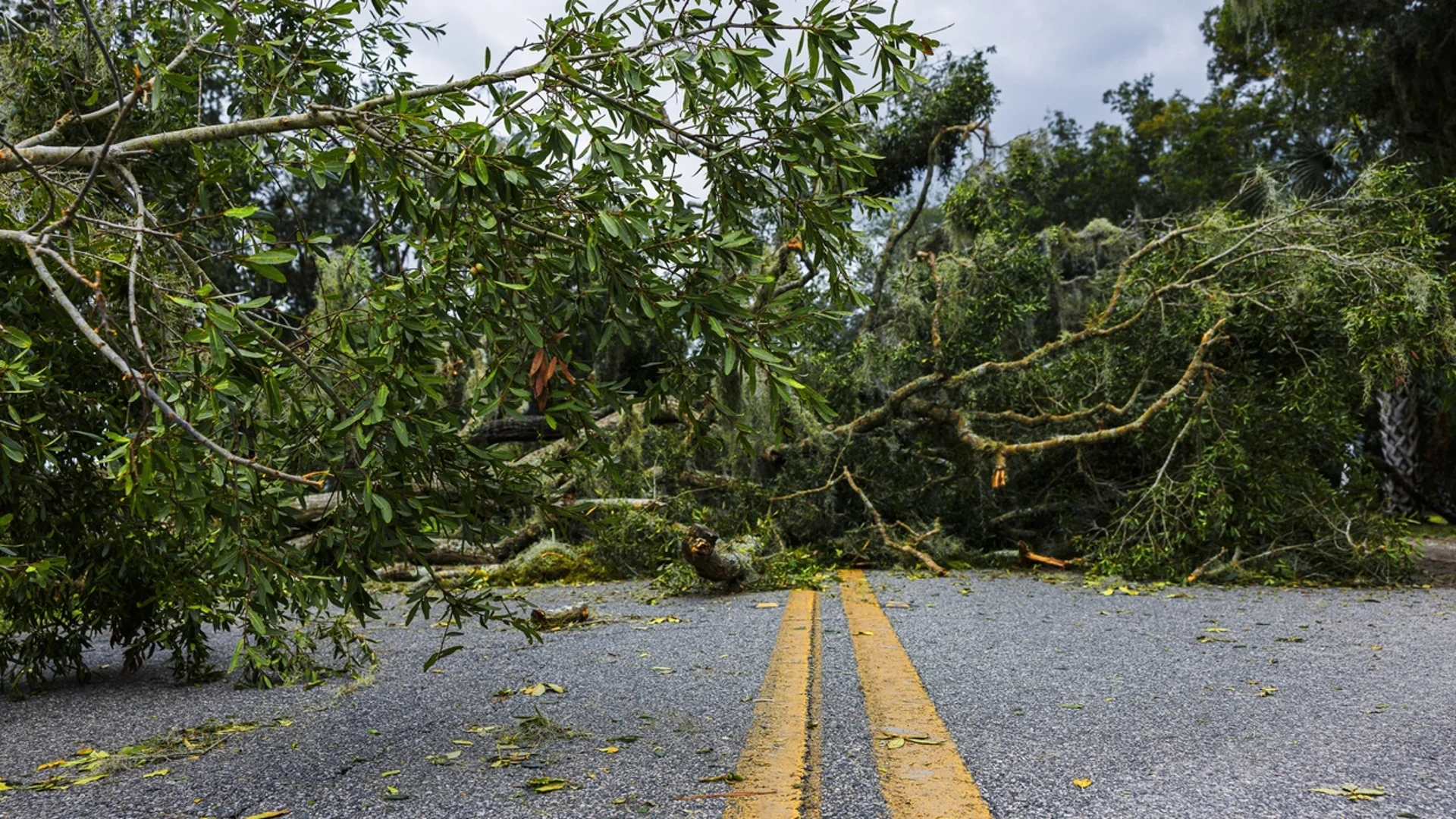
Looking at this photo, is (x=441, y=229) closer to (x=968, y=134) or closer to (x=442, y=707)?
(x=442, y=707)

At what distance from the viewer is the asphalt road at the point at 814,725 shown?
2.71 meters

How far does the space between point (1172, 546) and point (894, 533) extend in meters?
2.63

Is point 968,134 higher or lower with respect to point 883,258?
higher

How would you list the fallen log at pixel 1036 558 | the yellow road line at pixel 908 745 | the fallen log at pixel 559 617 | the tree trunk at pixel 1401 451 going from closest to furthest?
the yellow road line at pixel 908 745, the fallen log at pixel 559 617, the fallen log at pixel 1036 558, the tree trunk at pixel 1401 451

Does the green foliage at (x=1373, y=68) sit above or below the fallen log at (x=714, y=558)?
above

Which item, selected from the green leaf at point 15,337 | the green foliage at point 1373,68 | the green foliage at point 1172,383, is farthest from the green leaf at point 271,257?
the green foliage at point 1373,68

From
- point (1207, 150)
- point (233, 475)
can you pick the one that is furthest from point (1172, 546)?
point (1207, 150)

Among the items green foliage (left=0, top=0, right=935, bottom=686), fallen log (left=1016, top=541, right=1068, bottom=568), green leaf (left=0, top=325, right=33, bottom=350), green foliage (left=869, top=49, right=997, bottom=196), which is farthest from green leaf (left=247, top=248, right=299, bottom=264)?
green foliage (left=869, top=49, right=997, bottom=196)

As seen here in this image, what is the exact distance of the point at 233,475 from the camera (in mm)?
2750

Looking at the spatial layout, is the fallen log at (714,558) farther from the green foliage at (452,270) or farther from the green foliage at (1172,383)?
the green foliage at (452,270)

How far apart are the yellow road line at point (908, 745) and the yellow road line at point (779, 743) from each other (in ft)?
0.82

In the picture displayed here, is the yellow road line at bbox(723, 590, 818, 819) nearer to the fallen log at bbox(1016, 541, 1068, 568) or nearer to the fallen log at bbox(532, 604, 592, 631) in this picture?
the fallen log at bbox(532, 604, 592, 631)

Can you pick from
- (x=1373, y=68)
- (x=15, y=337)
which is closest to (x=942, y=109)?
(x=1373, y=68)

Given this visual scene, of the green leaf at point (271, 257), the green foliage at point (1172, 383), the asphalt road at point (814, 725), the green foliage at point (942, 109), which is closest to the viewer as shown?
the green leaf at point (271, 257)
